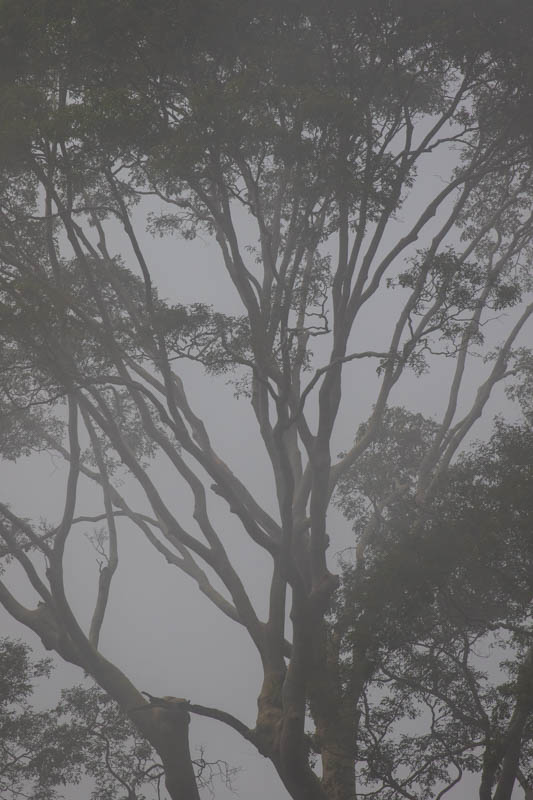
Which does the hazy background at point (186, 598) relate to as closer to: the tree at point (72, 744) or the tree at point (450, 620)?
the tree at point (72, 744)

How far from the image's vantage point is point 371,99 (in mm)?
11773

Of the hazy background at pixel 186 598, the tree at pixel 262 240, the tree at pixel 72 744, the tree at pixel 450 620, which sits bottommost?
the tree at pixel 450 620

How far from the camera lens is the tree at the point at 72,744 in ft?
42.1

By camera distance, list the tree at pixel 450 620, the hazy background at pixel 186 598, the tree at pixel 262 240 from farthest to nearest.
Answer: the hazy background at pixel 186 598 → the tree at pixel 262 240 → the tree at pixel 450 620

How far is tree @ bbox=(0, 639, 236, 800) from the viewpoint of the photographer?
12828mm

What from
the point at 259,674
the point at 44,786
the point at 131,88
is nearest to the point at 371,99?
the point at 131,88

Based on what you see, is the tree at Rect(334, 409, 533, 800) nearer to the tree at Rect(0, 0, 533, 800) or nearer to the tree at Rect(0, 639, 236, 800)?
the tree at Rect(0, 0, 533, 800)

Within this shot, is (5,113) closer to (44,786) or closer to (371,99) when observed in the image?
(371,99)

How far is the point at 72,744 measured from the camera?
43.5ft

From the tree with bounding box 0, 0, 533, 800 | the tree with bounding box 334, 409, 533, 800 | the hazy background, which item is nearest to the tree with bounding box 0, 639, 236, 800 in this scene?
the tree with bounding box 0, 0, 533, 800

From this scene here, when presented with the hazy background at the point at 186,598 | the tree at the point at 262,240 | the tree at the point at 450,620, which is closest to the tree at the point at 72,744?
the tree at the point at 262,240

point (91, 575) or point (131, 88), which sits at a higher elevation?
point (91, 575)

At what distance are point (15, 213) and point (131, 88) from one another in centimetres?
256

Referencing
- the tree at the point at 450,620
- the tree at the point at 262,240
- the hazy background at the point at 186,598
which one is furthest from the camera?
the hazy background at the point at 186,598
